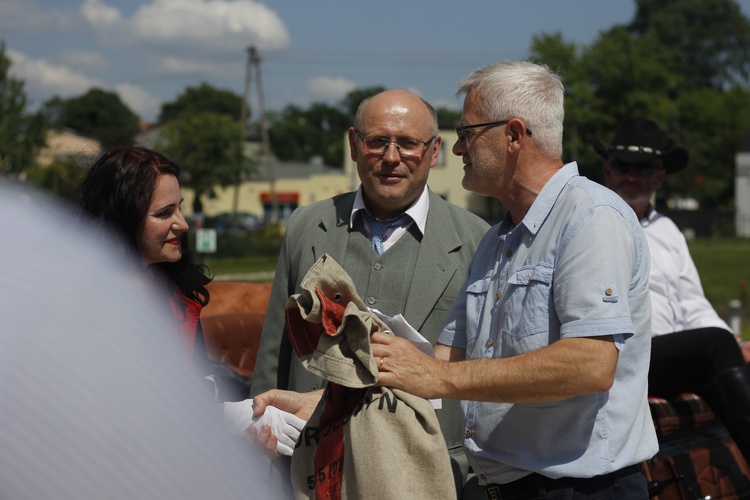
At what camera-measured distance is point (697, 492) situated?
150 inches

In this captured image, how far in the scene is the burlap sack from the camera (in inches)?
83.7

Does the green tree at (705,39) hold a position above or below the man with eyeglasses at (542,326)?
above

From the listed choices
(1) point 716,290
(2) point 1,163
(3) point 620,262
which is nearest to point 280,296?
(3) point 620,262

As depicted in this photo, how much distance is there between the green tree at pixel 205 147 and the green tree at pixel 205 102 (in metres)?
56.1

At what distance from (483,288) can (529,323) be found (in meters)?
0.28

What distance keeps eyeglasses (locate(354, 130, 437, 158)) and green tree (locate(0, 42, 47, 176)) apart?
26.1 m

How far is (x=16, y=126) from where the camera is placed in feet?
93.2

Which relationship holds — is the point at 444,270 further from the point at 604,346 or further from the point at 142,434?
the point at 142,434

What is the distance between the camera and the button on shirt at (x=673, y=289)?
439 centimetres

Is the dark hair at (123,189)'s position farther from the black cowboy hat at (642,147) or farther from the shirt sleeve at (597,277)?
the black cowboy hat at (642,147)

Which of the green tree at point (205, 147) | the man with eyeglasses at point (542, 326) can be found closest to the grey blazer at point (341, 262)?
the man with eyeglasses at point (542, 326)

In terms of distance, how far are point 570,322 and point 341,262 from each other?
1486mm

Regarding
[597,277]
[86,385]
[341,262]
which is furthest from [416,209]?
[86,385]

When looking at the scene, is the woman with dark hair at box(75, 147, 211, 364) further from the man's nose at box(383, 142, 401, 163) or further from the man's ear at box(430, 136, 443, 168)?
the man's ear at box(430, 136, 443, 168)
